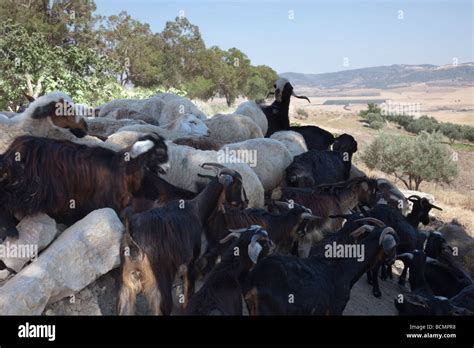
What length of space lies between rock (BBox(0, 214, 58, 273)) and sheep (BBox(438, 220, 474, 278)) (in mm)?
6687

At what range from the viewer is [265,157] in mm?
8875

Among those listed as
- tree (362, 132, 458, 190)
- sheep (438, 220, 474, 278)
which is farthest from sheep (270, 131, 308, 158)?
tree (362, 132, 458, 190)

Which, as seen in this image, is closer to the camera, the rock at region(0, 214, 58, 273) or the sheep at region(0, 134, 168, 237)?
the rock at region(0, 214, 58, 273)

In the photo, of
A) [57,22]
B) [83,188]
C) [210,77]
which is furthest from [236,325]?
[210,77]

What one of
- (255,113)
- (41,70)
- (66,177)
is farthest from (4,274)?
(41,70)

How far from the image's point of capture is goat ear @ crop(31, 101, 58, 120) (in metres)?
6.65

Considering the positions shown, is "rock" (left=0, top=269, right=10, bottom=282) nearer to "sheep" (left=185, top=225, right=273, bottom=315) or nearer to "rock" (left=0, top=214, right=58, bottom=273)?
"rock" (left=0, top=214, right=58, bottom=273)

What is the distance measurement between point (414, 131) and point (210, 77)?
1969 cm

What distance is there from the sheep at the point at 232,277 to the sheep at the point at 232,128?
17.0ft

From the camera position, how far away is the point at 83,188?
6.05 meters

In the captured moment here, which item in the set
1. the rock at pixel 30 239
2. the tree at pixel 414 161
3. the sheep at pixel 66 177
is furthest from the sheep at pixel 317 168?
the tree at pixel 414 161

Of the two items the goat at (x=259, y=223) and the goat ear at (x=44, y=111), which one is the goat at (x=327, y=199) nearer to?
the goat at (x=259, y=223)

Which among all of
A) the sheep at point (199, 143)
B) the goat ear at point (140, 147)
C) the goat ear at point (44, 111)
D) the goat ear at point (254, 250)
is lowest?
the goat ear at point (254, 250)

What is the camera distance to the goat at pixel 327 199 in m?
7.61
